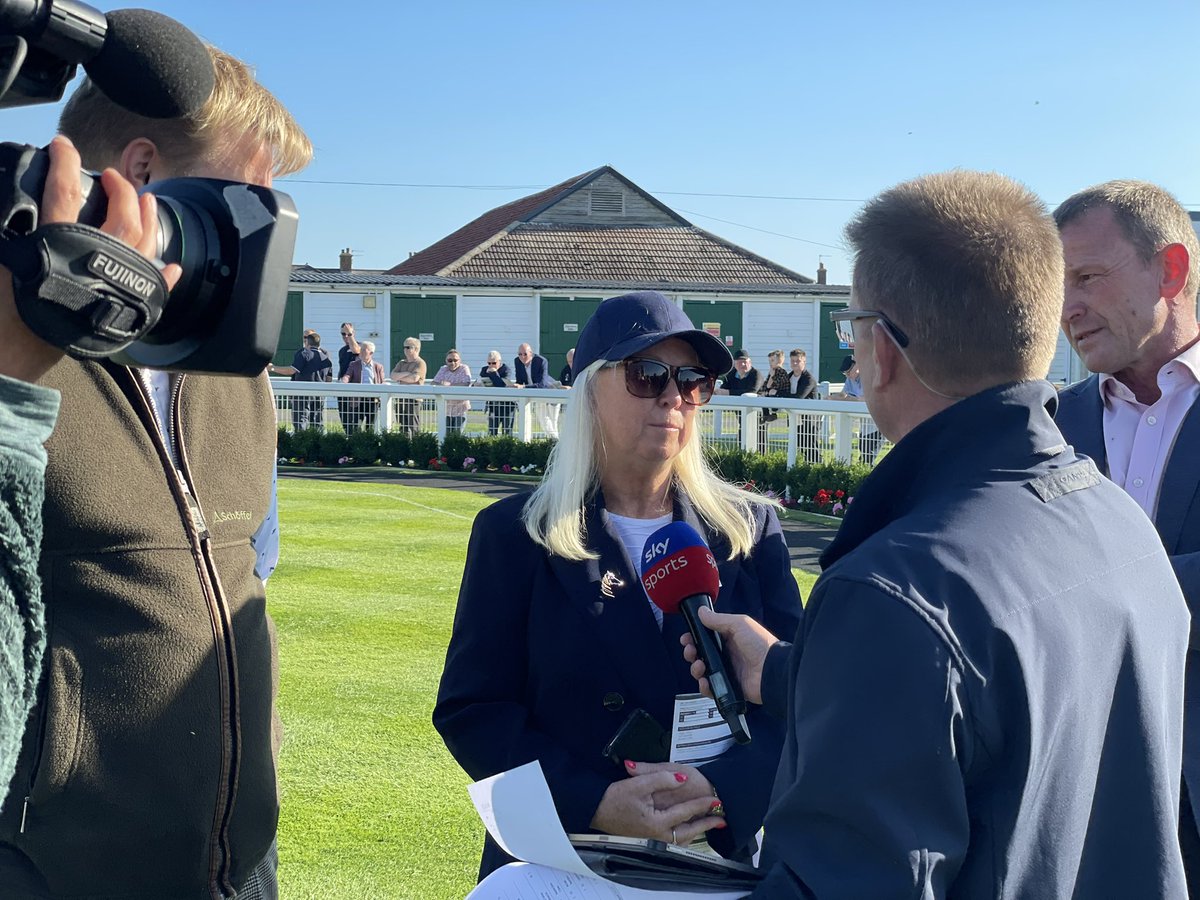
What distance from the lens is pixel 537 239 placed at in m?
39.4

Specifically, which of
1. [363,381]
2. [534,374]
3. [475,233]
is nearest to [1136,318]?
[363,381]

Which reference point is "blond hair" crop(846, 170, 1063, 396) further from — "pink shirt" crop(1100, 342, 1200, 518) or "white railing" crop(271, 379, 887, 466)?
"white railing" crop(271, 379, 887, 466)

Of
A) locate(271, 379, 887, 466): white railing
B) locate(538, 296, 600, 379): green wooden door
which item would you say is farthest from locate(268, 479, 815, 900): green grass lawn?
→ locate(538, 296, 600, 379): green wooden door

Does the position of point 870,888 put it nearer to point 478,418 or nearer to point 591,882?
point 591,882

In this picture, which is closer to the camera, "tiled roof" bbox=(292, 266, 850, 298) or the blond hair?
the blond hair

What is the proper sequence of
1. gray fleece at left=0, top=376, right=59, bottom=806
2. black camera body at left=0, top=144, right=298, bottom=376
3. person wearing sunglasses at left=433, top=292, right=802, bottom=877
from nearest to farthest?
gray fleece at left=0, top=376, right=59, bottom=806 < black camera body at left=0, top=144, right=298, bottom=376 < person wearing sunglasses at left=433, top=292, right=802, bottom=877

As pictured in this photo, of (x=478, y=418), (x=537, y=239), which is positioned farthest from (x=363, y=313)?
(x=478, y=418)

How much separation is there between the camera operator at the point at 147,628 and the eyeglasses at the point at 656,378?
1.19 meters

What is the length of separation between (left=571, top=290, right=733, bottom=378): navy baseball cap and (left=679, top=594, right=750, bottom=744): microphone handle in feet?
2.75

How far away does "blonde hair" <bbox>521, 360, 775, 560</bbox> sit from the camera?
3021 millimetres

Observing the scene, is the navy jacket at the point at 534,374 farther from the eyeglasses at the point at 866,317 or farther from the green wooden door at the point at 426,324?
the eyeglasses at the point at 866,317

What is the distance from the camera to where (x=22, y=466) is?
1.27m

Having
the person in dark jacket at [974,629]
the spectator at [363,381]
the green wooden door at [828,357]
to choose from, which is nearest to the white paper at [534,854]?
the person in dark jacket at [974,629]

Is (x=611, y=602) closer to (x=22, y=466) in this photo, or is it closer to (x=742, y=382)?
(x=22, y=466)
